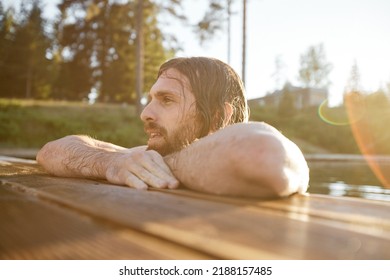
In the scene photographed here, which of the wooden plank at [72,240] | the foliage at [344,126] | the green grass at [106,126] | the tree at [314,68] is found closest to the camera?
the wooden plank at [72,240]

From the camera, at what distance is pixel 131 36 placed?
26766 mm

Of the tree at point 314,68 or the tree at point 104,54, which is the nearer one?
the tree at point 104,54

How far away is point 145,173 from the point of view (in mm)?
1647

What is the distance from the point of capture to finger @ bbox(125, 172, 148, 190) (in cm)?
154

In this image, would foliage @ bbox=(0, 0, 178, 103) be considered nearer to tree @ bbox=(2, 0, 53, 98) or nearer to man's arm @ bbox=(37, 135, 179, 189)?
tree @ bbox=(2, 0, 53, 98)

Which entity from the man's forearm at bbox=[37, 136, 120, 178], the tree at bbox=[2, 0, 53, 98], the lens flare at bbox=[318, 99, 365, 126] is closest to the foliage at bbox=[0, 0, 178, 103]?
the tree at bbox=[2, 0, 53, 98]

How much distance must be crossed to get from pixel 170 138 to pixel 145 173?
1.59 ft

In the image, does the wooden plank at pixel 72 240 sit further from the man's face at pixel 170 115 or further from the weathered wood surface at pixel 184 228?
the man's face at pixel 170 115

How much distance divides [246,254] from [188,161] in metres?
0.94

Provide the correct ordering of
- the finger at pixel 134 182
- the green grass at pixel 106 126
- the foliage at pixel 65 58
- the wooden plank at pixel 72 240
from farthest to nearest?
the foliage at pixel 65 58
the green grass at pixel 106 126
the finger at pixel 134 182
the wooden plank at pixel 72 240

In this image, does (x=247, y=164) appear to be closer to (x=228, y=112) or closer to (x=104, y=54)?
(x=228, y=112)

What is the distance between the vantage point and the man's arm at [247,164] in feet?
4.21

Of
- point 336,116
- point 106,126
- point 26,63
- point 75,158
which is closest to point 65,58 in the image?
point 26,63

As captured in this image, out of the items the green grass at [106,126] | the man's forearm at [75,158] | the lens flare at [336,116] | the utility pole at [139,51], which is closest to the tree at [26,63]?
the green grass at [106,126]
